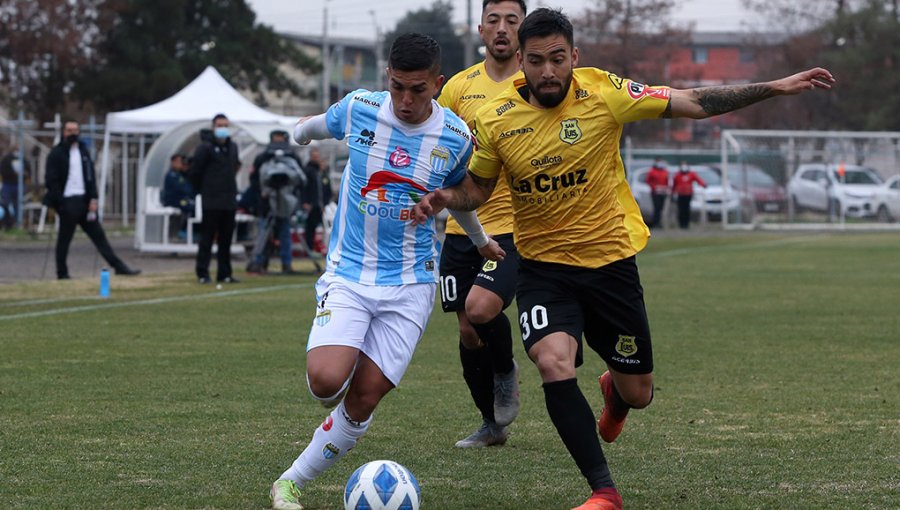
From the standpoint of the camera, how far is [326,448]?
18.2ft

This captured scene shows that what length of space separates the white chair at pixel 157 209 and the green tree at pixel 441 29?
5288 centimetres

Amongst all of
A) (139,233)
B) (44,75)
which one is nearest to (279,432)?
(139,233)

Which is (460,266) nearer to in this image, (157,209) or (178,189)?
(178,189)

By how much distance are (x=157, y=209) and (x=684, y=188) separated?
16199 mm

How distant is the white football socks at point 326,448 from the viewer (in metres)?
5.55

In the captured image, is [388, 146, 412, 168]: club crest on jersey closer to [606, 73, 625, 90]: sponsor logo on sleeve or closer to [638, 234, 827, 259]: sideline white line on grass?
[606, 73, 625, 90]: sponsor logo on sleeve

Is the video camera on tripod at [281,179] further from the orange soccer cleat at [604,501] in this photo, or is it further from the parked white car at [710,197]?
the parked white car at [710,197]

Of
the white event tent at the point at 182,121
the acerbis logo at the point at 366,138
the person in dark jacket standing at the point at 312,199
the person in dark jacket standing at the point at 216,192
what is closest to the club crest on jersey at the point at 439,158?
the acerbis logo at the point at 366,138

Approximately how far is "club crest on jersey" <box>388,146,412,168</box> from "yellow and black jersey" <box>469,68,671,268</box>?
1.07 feet

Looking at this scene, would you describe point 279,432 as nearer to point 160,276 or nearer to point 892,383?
point 892,383

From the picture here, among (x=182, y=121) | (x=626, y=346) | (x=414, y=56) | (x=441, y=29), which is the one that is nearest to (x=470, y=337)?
(x=626, y=346)

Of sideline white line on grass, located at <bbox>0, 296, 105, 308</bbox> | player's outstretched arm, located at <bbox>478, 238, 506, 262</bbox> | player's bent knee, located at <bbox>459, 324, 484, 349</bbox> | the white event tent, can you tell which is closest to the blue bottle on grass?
sideline white line on grass, located at <bbox>0, 296, 105, 308</bbox>

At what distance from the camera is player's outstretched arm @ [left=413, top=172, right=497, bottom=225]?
216 inches

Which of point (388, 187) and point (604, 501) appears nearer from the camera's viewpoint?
point (604, 501)
